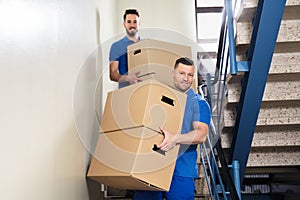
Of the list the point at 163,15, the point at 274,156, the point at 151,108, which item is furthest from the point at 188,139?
the point at 163,15

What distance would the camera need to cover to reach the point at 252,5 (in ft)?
7.32

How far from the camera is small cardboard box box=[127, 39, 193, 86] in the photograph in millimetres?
2172

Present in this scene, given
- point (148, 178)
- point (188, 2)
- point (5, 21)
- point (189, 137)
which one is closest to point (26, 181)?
point (5, 21)

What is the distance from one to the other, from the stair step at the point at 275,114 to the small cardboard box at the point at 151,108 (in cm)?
96

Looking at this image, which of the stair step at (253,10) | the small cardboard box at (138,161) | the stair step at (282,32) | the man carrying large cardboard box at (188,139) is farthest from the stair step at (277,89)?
the small cardboard box at (138,161)

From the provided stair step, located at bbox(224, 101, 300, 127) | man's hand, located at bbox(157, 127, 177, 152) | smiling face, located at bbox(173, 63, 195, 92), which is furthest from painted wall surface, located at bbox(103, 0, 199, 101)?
man's hand, located at bbox(157, 127, 177, 152)

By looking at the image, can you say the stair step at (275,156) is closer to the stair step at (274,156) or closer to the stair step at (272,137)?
the stair step at (274,156)

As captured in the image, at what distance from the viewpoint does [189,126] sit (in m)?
1.98

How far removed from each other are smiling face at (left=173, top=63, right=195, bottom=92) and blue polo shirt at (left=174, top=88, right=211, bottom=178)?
0.07 metres

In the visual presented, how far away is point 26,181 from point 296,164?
2.69 m

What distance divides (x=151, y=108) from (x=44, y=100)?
0.57 metres

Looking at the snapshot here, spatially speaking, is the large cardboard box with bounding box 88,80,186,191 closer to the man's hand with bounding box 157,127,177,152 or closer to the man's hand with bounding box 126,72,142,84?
the man's hand with bounding box 157,127,177,152

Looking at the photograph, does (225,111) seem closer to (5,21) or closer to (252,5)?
(252,5)

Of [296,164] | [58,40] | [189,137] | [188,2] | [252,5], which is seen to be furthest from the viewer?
[188,2]
